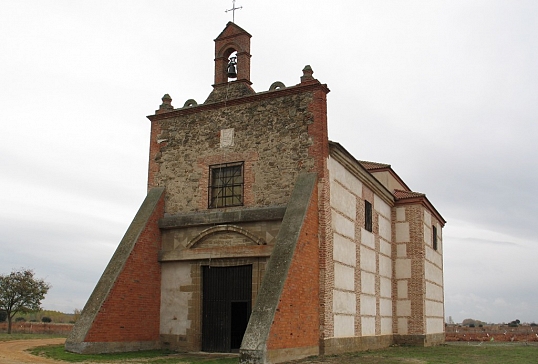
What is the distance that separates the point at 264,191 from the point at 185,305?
445cm

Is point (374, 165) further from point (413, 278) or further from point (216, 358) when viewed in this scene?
point (216, 358)

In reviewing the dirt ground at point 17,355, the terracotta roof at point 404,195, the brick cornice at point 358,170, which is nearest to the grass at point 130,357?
the dirt ground at point 17,355

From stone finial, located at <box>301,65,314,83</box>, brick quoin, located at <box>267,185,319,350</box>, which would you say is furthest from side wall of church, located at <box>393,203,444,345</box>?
stone finial, located at <box>301,65,314,83</box>

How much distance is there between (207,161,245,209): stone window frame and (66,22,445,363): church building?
4 centimetres

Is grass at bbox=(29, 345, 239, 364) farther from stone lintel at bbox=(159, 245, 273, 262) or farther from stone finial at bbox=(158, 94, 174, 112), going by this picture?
stone finial at bbox=(158, 94, 174, 112)

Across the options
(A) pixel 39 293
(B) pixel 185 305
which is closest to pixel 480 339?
(B) pixel 185 305

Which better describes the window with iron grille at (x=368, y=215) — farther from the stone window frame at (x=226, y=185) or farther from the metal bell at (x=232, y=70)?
the metal bell at (x=232, y=70)

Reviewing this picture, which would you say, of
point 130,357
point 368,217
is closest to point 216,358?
point 130,357

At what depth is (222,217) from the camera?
1838 cm

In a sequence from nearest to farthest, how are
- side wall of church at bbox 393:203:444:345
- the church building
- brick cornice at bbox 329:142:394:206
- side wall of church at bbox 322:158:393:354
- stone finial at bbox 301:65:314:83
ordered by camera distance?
the church building → side wall of church at bbox 322:158:393:354 → stone finial at bbox 301:65:314:83 → brick cornice at bbox 329:142:394:206 → side wall of church at bbox 393:203:444:345

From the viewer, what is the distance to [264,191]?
18.2 m

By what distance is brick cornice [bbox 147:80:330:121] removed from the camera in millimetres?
18256

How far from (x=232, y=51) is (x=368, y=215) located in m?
8.14

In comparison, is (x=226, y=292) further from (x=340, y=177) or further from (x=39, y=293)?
(x=39, y=293)
